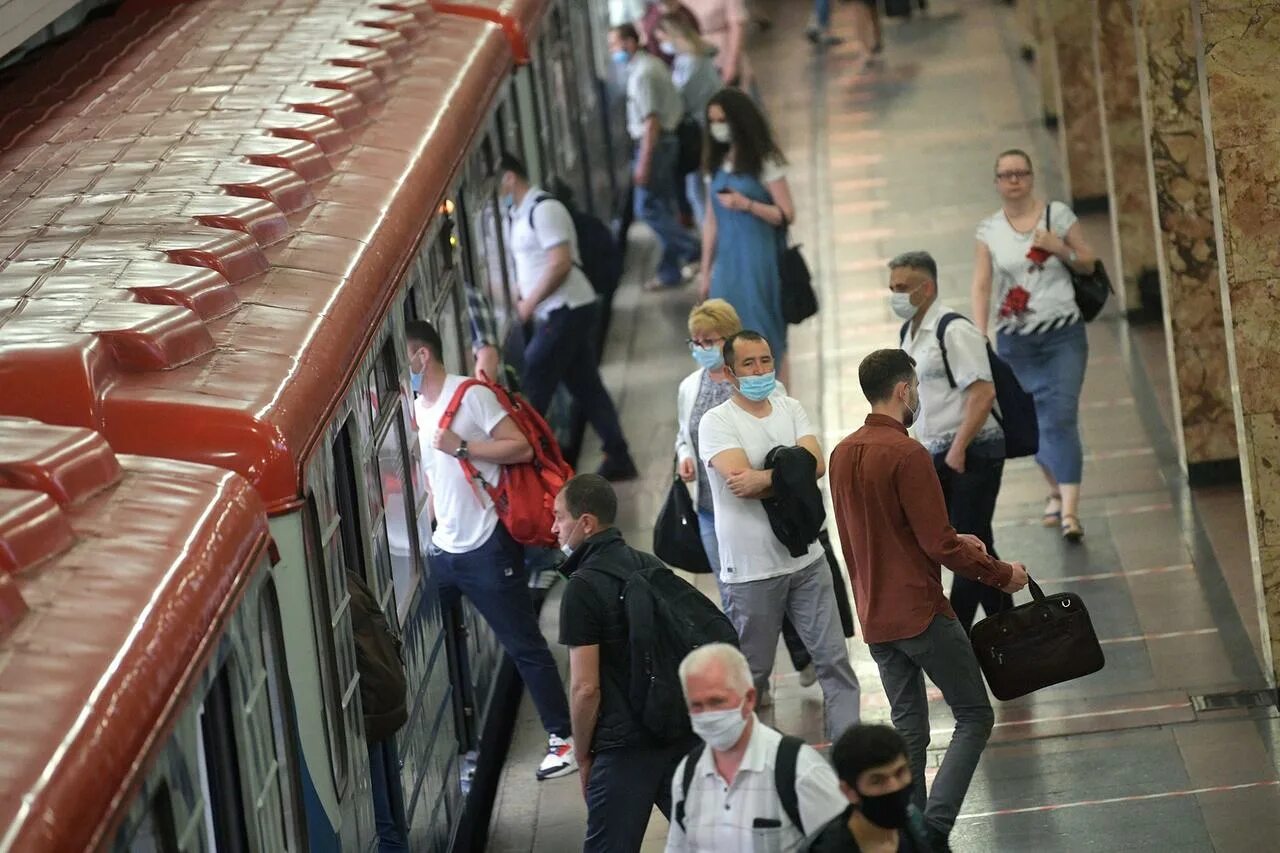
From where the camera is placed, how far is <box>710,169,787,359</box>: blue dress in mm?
10641

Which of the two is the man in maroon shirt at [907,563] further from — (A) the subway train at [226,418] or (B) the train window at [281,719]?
(B) the train window at [281,719]

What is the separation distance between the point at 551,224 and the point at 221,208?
490cm

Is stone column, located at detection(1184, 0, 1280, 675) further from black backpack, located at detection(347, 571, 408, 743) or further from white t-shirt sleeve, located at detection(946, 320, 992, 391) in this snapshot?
black backpack, located at detection(347, 571, 408, 743)

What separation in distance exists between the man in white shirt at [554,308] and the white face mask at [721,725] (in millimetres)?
6431

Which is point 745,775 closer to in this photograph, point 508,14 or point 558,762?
point 558,762

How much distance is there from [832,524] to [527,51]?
319cm

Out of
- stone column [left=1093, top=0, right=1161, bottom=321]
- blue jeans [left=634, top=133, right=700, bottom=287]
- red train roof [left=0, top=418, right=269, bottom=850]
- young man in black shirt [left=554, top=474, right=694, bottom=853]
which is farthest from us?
blue jeans [left=634, top=133, right=700, bottom=287]

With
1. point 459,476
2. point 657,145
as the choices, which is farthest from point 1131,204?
point 459,476

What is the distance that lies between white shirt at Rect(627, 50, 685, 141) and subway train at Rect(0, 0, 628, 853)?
5652 mm

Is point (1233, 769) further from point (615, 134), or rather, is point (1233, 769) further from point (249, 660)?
point (615, 134)

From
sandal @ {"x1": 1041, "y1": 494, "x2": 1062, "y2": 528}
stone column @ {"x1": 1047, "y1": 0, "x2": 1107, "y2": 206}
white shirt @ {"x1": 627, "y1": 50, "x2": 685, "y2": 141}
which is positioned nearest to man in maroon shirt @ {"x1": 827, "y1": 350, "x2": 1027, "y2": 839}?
sandal @ {"x1": 1041, "y1": 494, "x2": 1062, "y2": 528}

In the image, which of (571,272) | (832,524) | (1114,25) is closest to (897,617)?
(832,524)

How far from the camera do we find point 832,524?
10906 mm

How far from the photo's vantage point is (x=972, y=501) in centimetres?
837
